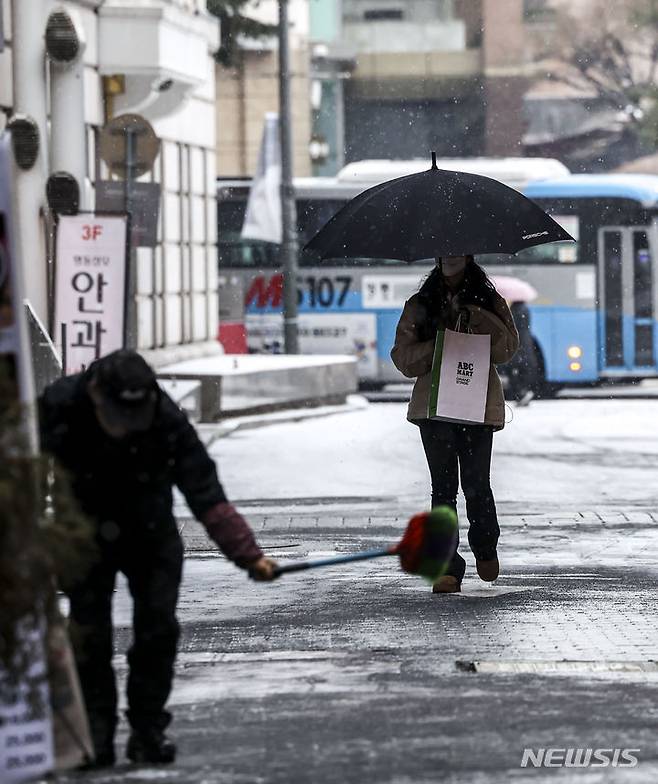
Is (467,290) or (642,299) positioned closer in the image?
(467,290)

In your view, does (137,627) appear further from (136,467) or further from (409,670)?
(409,670)

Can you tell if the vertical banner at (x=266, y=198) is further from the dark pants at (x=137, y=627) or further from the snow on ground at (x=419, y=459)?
the dark pants at (x=137, y=627)

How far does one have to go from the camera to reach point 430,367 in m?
9.63

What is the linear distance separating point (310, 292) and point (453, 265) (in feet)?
68.8

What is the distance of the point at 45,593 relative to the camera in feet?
16.1

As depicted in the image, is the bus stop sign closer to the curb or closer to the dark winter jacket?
the curb

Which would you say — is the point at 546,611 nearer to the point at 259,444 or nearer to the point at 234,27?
the point at 259,444

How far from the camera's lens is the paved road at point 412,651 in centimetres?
612

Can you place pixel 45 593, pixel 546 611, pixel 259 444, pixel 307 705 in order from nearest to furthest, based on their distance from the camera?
pixel 45 593, pixel 307 705, pixel 546 611, pixel 259 444

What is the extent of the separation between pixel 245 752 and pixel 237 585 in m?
4.15

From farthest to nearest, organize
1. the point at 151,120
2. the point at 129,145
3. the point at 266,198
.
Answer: the point at 266,198, the point at 151,120, the point at 129,145

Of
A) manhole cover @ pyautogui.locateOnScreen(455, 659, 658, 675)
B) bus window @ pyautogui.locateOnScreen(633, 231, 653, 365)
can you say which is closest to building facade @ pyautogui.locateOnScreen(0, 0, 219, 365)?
bus window @ pyautogui.locateOnScreen(633, 231, 653, 365)

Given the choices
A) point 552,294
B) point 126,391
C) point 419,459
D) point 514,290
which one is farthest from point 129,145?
point 552,294

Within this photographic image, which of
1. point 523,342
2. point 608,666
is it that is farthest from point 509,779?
point 523,342
